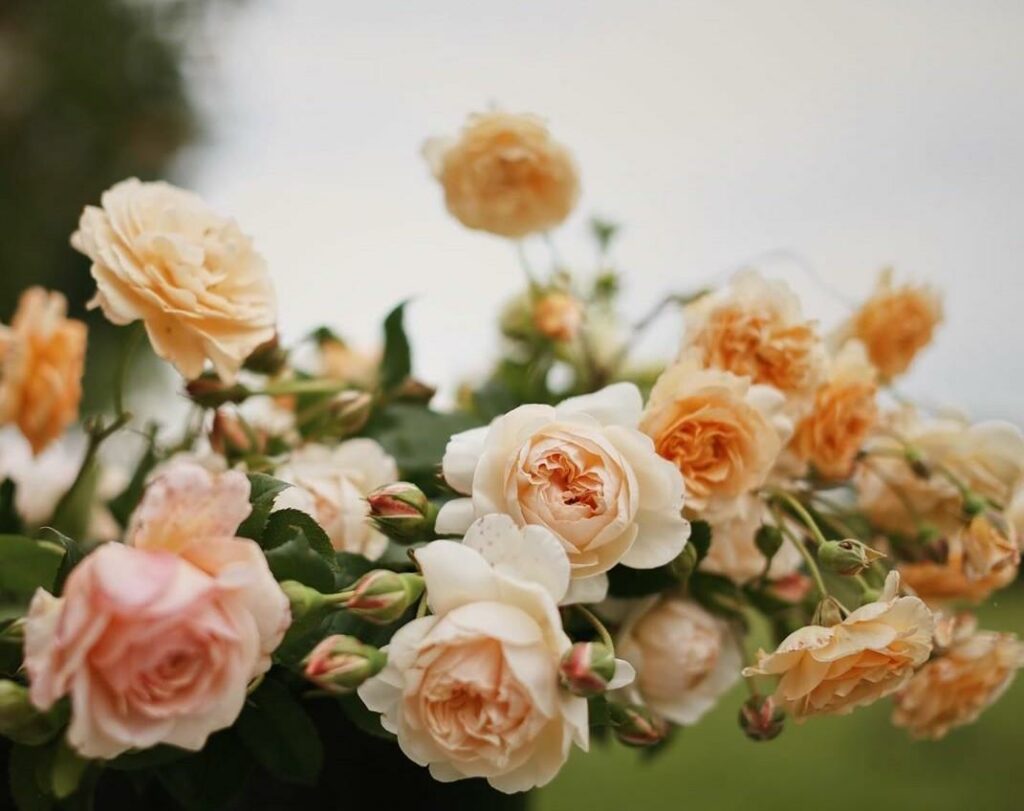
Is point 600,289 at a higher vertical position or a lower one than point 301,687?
higher

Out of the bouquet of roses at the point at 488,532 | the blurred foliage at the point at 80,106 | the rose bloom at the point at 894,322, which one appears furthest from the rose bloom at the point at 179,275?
the blurred foliage at the point at 80,106

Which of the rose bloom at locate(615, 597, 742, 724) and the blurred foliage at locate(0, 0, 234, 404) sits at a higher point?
the blurred foliage at locate(0, 0, 234, 404)

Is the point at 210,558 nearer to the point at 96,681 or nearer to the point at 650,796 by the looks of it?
the point at 96,681

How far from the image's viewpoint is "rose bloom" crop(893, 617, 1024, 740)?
0.33m

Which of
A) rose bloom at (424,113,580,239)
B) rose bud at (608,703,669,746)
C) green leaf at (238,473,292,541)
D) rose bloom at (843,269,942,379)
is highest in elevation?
rose bloom at (424,113,580,239)

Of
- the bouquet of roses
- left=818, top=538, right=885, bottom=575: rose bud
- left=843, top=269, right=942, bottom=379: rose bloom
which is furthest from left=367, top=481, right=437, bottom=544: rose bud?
left=843, top=269, right=942, bottom=379: rose bloom

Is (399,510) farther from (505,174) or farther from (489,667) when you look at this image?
(505,174)

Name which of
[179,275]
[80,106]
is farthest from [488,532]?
[80,106]

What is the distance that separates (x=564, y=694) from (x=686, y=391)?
104mm

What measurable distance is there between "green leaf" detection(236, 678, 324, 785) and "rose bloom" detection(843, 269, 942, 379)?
260 mm

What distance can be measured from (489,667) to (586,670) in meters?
0.02

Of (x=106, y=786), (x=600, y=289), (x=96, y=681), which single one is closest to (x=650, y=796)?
(x=600, y=289)

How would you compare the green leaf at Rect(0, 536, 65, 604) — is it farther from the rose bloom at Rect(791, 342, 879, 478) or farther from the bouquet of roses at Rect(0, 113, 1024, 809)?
the rose bloom at Rect(791, 342, 879, 478)

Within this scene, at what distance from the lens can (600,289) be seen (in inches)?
19.7
